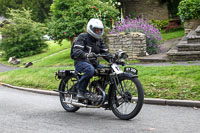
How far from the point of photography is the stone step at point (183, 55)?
13854 mm

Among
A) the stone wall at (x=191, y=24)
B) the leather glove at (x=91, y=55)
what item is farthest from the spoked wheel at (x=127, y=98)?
the stone wall at (x=191, y=24)

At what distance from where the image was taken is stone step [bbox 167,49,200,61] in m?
13.9

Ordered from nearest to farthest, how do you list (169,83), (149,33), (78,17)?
(169,83), (149,33), (78,17)

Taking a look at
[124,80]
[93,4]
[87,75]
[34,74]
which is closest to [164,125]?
[124,80]

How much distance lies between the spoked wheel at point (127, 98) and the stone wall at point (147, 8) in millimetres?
25961

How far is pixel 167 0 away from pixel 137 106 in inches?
1076

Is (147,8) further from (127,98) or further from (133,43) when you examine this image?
(127,98)

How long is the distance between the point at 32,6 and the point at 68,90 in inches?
1922

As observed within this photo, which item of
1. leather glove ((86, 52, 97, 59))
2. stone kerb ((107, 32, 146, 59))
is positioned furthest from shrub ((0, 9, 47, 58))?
leather glove ((86, 52, 97, 59))

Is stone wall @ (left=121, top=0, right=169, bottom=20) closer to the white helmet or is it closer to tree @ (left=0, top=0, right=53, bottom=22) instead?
tree @ (left=0, top=0, right=53, bottom=22)

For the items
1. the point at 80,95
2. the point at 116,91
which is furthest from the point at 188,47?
the point at 116,91

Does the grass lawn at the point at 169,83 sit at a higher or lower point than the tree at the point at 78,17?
lower

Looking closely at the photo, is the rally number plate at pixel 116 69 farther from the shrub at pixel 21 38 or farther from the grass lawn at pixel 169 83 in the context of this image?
the shrub at pixel 21 38

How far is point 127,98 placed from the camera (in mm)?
5992
